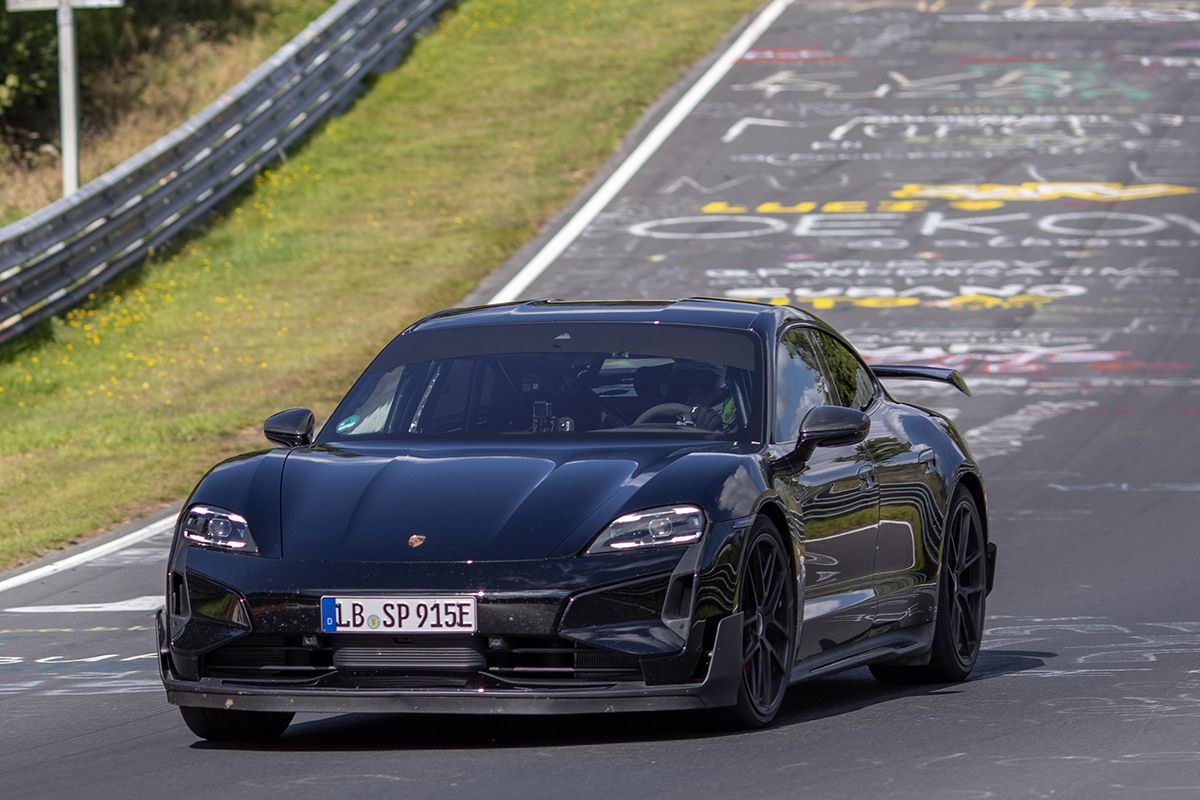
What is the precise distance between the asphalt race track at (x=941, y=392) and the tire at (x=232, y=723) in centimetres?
10

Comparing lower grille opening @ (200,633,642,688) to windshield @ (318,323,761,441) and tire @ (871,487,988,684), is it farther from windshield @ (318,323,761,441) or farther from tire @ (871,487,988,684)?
tire @ (871,487,988,684)

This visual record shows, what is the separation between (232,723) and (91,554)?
603 cm

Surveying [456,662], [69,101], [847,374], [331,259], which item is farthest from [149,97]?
[456,662]

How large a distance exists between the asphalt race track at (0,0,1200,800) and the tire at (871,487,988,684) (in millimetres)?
145

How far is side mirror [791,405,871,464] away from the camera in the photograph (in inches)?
311

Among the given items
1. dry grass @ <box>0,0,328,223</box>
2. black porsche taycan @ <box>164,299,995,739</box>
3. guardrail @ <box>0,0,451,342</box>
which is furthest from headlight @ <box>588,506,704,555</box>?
dry grass @ <box>0,0,328,223</box>

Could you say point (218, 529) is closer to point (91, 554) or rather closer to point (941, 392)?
point (91, 554)

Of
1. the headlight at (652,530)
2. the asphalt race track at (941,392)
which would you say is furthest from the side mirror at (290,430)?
the headlight at (652,530)

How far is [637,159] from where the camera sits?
2927 cm

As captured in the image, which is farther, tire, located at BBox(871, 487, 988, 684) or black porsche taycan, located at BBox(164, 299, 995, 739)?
tire, located at BBox(871, 487, 988, 684)

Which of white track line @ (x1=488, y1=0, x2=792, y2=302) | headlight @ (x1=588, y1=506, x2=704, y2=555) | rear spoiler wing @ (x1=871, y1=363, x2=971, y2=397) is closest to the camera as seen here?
headlight @ (x1=588, y1=506, x2=704, y2=555)

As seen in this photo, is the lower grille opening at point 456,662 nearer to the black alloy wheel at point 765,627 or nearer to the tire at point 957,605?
the black alloy wheel at point 765,627

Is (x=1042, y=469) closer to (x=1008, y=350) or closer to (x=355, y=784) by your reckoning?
(x=1008, y=350)

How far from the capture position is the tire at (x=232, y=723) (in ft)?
24.5
